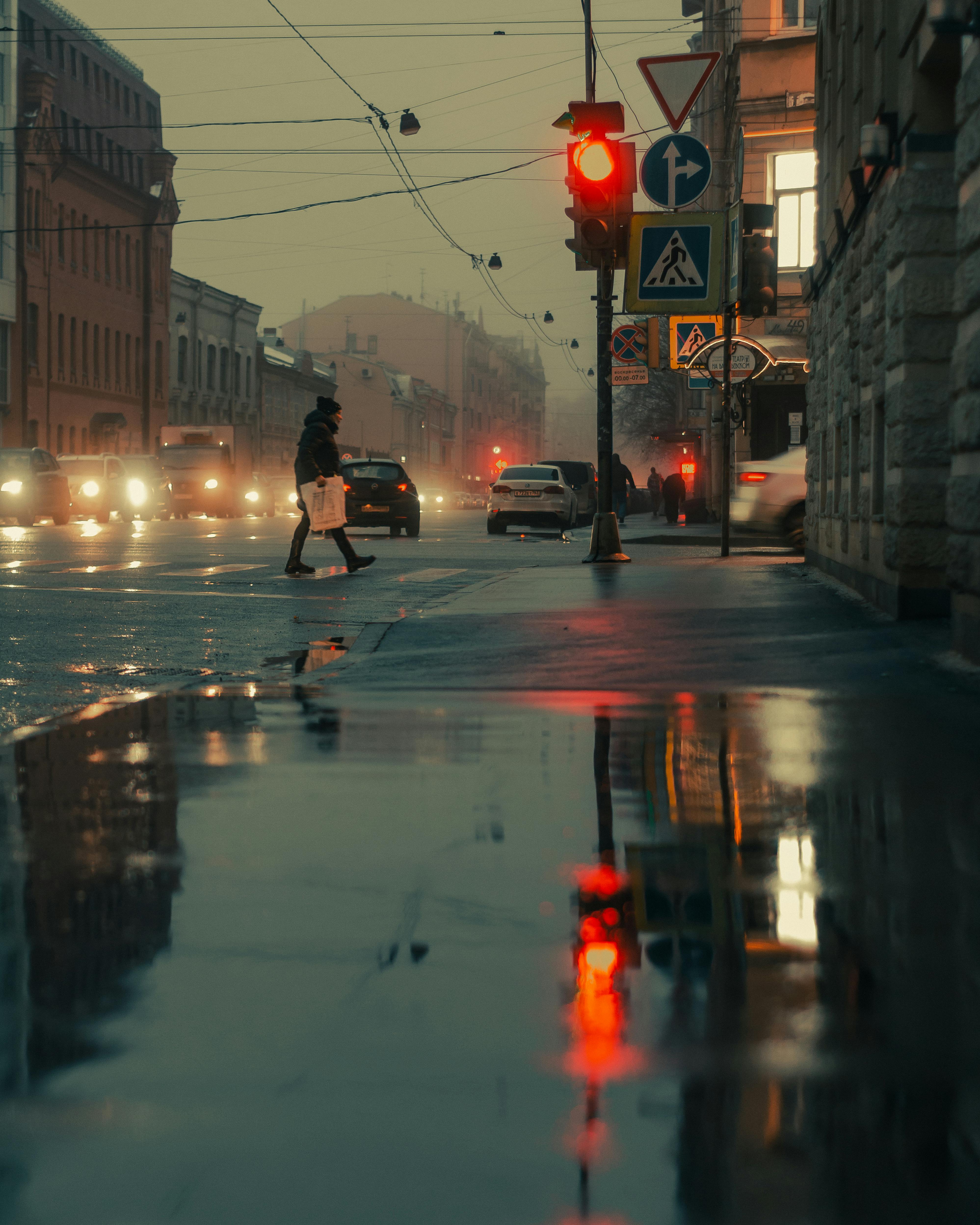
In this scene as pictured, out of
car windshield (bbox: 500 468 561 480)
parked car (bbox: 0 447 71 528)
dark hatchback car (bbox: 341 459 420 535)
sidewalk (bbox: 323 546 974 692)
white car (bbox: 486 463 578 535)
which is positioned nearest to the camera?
sidewalk (bbox: 323 546 974 692)

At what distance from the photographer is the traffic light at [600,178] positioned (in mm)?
16531

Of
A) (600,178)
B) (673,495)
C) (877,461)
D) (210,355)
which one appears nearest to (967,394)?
(877,461)

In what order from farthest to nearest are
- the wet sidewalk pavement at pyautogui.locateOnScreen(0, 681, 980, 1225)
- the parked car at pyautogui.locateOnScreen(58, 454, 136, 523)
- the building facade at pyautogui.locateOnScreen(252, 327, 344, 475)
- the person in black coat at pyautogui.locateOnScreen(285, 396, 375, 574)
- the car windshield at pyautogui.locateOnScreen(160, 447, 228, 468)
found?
the building facade at pyautogui.locateOnScreen(252, 327, 344, 475), the car windshield at pyautogui.locateOnScreen(160, 447, 228, 468), the parked car at pyautogui.locateOnScreen(58, 454, 136, 523), the person in black coat at pyautogui.locateOnScreen(285, 396, 375, 574), the wet sidewalk pavement at pyautogui.locateOnScreen(0, 681, 980, 1225)

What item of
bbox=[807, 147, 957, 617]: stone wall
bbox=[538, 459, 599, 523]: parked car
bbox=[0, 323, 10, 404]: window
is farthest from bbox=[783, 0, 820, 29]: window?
bbox=[0, 323, 10, 404]: window

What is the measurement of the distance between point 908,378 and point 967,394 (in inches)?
87.3

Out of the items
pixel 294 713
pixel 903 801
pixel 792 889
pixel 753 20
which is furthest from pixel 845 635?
pixel 753 20

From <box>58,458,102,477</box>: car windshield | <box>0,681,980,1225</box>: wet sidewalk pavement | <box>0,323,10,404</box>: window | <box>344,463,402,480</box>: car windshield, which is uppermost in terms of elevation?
<box>0,323,10,404</box>: window

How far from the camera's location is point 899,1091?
9.56 feet

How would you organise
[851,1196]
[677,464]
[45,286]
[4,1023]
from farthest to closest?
[677,464] < [45,286] < [4,1023] < [851,1196]

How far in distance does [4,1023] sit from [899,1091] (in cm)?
166

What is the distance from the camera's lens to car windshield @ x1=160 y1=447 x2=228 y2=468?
53500 millimetres

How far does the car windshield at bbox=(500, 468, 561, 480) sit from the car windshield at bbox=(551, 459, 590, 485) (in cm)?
950

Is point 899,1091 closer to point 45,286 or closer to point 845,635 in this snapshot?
point 845,635

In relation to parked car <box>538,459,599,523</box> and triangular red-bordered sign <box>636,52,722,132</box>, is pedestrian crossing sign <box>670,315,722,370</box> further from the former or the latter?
triangular red-bordered sign <box>636,52,722,132</box>
